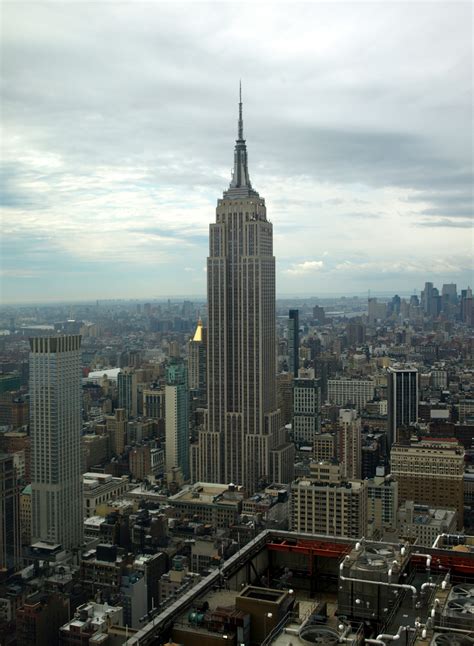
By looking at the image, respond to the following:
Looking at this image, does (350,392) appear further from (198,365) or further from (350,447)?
(350,447)

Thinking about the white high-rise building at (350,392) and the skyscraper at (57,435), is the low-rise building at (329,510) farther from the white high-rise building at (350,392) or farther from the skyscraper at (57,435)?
the white high-rise building at (350,392)

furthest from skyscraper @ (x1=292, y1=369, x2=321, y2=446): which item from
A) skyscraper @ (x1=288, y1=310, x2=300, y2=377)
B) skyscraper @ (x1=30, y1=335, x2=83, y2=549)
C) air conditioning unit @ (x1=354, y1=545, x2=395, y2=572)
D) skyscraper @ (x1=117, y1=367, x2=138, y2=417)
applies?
air conditioning unit @ (x1=354, y1=545, x2=395, y2=572)

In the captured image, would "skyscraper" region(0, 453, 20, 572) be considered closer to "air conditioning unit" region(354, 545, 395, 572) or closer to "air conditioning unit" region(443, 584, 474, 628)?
"air conditioning unit" region(354, 545, 395, 572)

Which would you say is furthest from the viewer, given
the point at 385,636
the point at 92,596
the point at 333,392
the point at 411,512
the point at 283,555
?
the point at 333,392

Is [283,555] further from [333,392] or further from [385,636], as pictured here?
[333,392]

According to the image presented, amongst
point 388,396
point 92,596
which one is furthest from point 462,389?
point 92,596

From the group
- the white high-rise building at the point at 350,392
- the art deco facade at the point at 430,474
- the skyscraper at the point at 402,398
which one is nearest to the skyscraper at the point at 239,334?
the skyscraper at the point at 402,398
